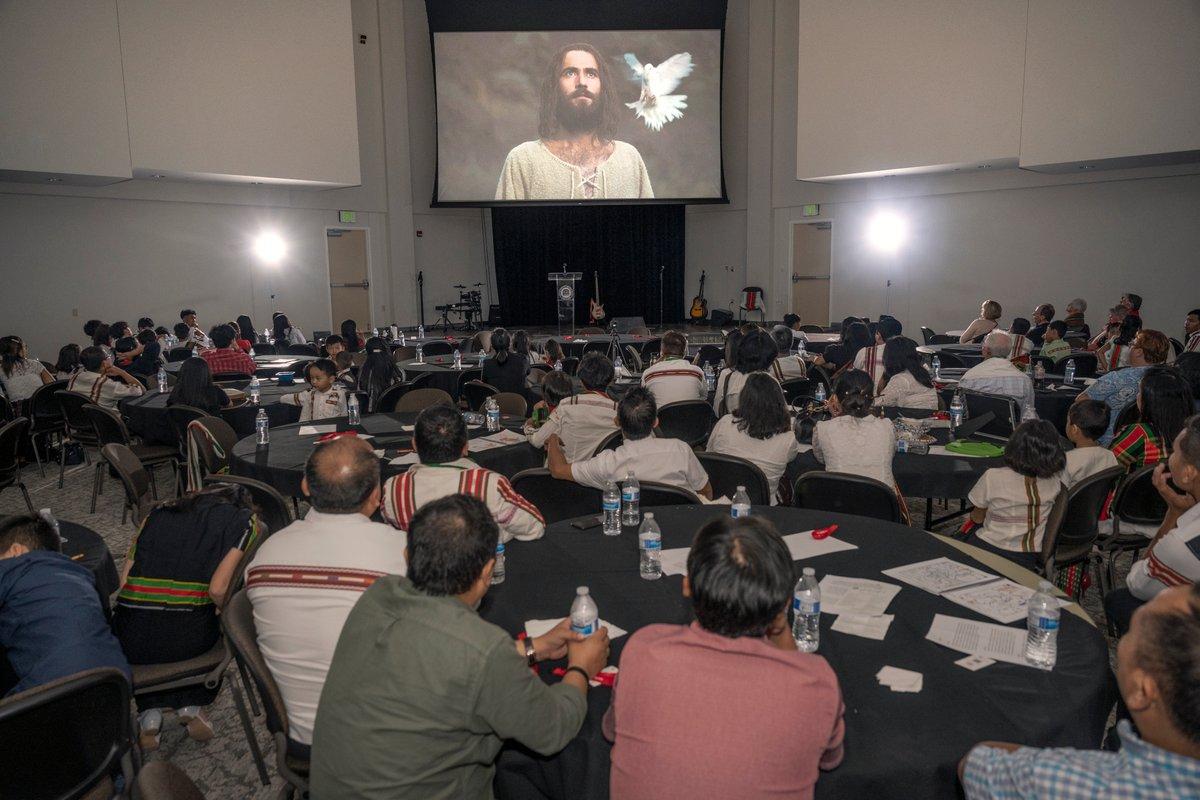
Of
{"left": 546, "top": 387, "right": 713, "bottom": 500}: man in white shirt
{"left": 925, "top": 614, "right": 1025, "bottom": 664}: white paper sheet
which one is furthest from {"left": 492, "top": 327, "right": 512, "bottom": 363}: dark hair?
{"left": 925, "top": 614, "right": 1025, "bottom": 664}: white paper sheet

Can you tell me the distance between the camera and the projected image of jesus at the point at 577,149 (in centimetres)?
1633

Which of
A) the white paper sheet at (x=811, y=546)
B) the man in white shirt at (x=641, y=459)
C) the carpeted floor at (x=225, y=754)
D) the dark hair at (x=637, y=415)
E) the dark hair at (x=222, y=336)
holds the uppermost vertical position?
the dark hair at (x=222, y=336)

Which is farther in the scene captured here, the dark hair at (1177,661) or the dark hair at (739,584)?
the dark hair at (739,584)

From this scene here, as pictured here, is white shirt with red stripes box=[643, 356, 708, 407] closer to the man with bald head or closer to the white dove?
the man with bald head

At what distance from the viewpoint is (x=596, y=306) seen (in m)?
18.7

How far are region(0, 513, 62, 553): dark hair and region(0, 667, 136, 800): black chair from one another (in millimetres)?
740

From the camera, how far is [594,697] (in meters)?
2.16

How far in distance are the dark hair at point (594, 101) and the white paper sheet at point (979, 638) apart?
1515 cm

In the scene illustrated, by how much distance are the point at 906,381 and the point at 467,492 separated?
4.30 m

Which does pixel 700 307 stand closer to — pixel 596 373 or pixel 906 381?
pixel 906 381

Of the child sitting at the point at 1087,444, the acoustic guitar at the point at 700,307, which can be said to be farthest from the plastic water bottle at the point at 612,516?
the acoustic guitar at the point at 700,307

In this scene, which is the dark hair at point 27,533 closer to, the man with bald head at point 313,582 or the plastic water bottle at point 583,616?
the man with bald head at point 313,582

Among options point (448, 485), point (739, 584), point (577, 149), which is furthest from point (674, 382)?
point (577, 149)

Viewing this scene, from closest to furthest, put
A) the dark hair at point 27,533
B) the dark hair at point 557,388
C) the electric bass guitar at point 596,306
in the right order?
the dark hair at point 27,533, the dark hair at point 557,388, the electric bass guitar at point 596,306
